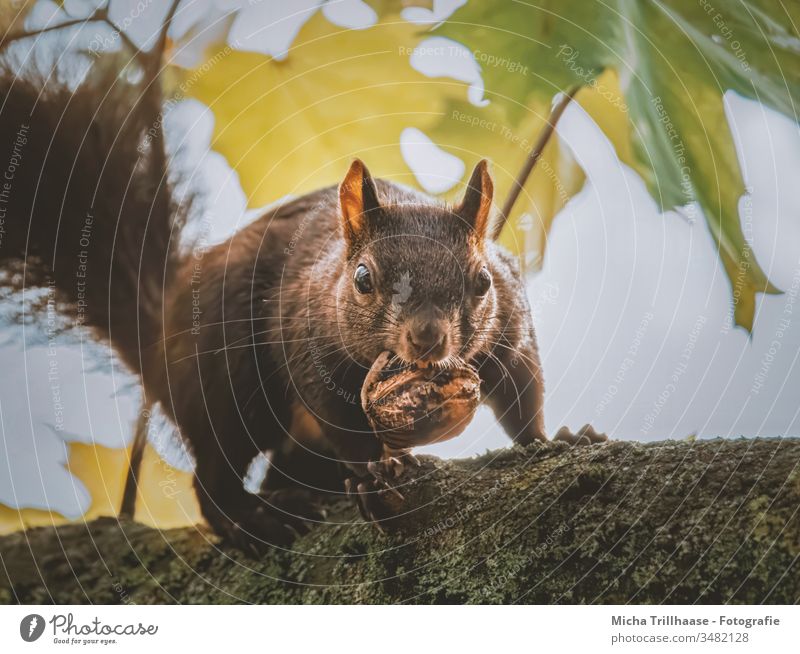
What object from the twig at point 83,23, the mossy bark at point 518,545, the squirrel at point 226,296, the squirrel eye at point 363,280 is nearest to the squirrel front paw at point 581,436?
the squirrel at point 226,296

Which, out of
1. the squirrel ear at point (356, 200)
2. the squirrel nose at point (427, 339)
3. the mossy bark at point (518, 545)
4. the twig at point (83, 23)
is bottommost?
the mossy bark at point (518, 545)

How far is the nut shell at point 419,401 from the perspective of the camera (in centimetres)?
81

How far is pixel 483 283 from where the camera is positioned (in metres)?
0.93

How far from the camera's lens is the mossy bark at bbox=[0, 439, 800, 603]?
78 centimetres

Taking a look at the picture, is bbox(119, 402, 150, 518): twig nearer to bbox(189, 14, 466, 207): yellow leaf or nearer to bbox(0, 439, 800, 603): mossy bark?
bbox(0, 439, 800, 603): mossy bark

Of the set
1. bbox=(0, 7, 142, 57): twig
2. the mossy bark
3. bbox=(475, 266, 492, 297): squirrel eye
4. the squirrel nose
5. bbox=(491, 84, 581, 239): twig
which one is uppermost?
bbox=(0, 7, 142, 57): twig

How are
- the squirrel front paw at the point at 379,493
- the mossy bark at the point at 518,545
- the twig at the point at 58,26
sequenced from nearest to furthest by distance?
the mossy bark at the point at 518,545 < the squirrel front paw at the point at 379,493 < the twig at the point at 58,26

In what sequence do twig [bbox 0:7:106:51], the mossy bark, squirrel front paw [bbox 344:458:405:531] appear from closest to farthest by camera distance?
the mossy bark → squirrel front paw [bbox 344:458:405:531] → twig [bbox 0:7:106:51]

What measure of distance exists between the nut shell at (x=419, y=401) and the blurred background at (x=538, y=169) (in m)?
0.13

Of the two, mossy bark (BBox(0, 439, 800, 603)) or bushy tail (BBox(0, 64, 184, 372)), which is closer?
mossy bark (BBox(0, 439, 800, 603))

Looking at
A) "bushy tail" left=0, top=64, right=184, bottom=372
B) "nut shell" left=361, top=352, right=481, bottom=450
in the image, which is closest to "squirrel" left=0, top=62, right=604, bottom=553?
"bushy tail" left=0, top=64, right=184, bottom=372

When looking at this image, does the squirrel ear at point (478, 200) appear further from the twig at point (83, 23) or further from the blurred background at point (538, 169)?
the twig at point (83, 23)

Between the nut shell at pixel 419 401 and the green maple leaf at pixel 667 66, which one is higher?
the green maple leaf at pixel 667 66
